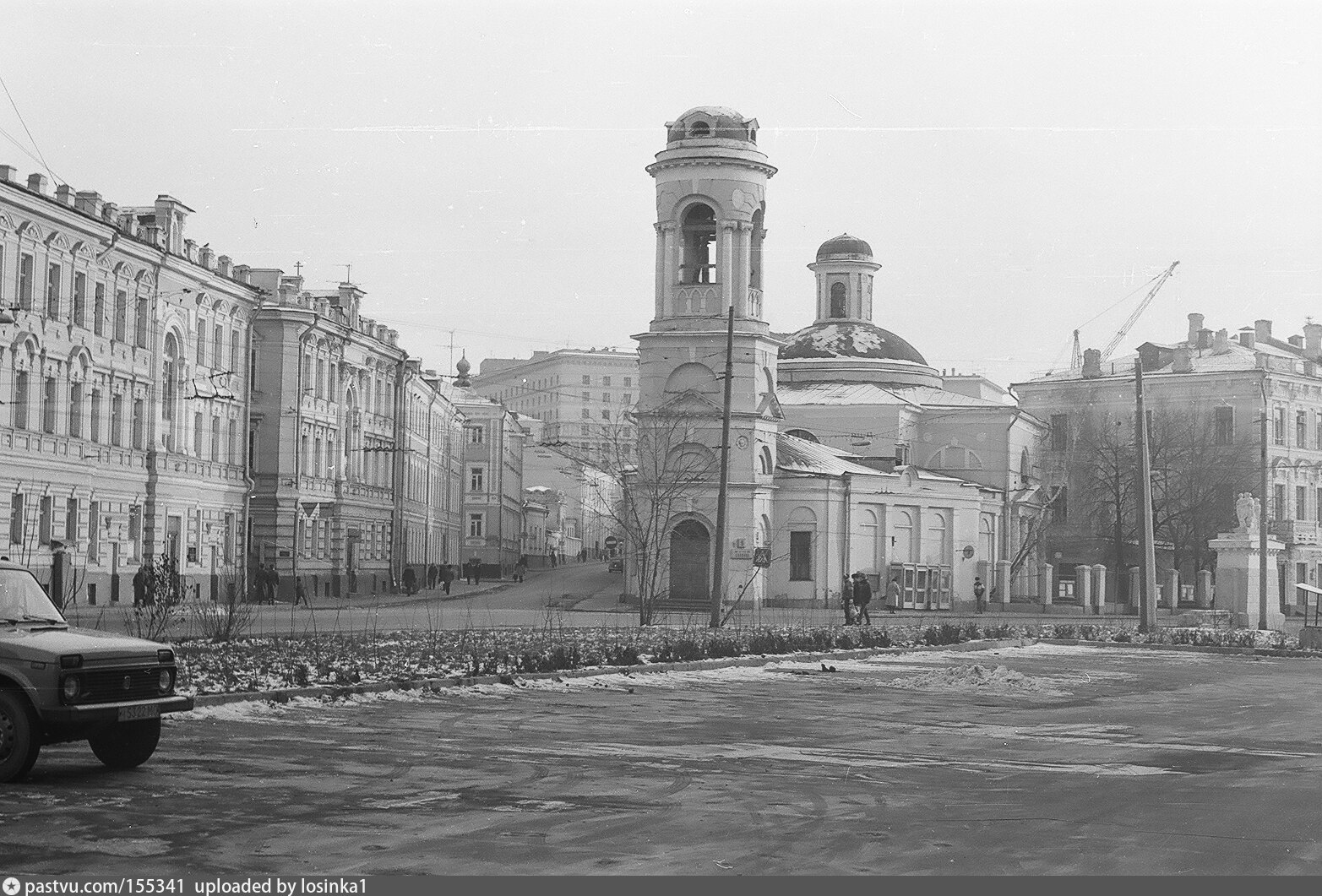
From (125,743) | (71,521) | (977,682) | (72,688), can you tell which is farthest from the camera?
(71,521)

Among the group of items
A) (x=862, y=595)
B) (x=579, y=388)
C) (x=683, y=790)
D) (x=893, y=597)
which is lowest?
(x=683, y=790)

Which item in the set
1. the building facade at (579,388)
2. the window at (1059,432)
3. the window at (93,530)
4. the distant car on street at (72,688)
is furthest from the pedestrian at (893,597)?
the building facade at (579,388)

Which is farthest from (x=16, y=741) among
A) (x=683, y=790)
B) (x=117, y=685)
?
(x=683, y=790)

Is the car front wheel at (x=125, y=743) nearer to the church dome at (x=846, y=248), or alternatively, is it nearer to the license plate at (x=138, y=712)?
the license plate at (x=138, y=712)

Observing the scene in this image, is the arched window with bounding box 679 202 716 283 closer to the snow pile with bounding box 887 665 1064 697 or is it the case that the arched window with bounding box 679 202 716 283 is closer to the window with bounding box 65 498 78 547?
the window with bounding box 65 498 78 547

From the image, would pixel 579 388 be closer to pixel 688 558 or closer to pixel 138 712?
pixel 688 558

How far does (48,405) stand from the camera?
1903 inches

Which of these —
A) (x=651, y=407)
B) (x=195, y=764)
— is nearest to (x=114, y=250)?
(x=651, y=407)

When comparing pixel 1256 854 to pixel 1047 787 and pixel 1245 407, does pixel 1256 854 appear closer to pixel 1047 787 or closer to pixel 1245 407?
pixel 1047 787

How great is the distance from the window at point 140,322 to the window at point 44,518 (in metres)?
7.79

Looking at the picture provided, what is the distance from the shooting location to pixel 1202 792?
→ 42.8ft

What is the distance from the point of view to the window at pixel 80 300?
4969 centimetres

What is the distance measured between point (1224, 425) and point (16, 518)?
224ft

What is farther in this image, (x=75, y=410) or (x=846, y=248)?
(x=846, y=248)
